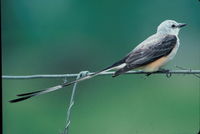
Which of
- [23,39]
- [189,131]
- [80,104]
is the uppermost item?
[23,39]

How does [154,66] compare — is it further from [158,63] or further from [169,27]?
[169,27]

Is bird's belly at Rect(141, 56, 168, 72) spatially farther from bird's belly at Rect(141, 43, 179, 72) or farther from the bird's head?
the bird's head

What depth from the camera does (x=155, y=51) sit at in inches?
57.9

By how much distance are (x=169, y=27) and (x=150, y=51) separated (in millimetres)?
107

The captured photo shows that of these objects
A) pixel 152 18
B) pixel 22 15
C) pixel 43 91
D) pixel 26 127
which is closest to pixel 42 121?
pixel 26 127

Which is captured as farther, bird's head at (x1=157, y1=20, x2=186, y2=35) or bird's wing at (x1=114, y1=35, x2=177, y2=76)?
bird's head at (x1=157, y1=20, x2=186, y2=35)

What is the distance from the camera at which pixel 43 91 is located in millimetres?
1191

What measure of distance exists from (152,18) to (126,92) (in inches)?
8.2

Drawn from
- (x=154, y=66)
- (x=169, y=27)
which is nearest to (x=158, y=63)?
(x=154, y=66)

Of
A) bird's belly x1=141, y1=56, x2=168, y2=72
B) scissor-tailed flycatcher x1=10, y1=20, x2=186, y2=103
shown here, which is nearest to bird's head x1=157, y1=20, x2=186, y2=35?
scissor-tailed flycatcher x1=10, y1=20, x2=186, y2=103

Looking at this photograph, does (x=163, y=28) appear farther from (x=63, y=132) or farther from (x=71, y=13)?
(x=63, y=132)

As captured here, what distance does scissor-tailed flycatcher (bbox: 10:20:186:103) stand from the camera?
54.6 inches

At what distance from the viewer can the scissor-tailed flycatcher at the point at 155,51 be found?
4.55 ft

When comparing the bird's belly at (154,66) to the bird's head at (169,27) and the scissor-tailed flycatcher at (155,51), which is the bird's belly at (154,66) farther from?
the bird's head at (169,27)
